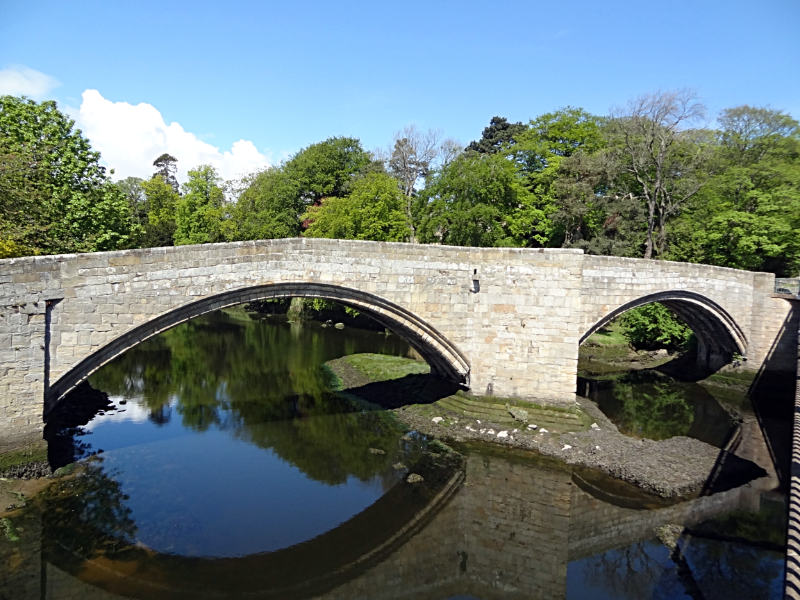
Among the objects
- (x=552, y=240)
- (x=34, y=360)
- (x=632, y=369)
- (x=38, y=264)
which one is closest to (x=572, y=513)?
(x=34, y=360)

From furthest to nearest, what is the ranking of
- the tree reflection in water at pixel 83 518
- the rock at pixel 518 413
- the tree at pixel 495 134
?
1. the tree at pixel 495 134
2. the rock at pixel 518 413
3. the tree reflection in water at pixel 83 518

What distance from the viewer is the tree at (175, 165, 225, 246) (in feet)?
124

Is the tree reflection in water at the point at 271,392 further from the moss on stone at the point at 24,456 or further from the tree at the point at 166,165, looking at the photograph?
the tree at the point at 166,165

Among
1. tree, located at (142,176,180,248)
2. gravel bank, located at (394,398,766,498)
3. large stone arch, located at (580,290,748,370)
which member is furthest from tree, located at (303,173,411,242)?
tree, located at (142,176,180,248)

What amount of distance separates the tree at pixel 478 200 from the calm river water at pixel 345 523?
11861 mm

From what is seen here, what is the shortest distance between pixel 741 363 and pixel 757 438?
6.18 m

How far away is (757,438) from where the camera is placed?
48.5 feet

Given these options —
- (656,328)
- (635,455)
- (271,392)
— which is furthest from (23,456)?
(656,328)

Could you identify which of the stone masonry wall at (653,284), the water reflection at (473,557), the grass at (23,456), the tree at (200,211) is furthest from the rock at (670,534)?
Answer: the tree at (200,211)

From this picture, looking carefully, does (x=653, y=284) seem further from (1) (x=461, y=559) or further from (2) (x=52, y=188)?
(2) (x=52, y=188)

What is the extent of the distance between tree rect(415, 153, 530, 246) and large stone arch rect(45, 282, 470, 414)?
9.37 m

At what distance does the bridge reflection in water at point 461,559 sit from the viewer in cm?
798

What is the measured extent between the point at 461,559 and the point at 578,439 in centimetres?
549

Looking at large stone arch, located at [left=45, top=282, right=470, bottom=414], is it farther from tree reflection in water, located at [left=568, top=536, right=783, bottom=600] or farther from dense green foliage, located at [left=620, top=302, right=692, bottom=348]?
dense green foliage, located at [left=620, top=302, right=692, bottom=348]
